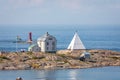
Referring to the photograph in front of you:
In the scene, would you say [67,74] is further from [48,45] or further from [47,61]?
[48,45]

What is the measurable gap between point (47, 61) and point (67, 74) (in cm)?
803

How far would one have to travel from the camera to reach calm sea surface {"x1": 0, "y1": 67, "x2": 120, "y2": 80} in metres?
95.2

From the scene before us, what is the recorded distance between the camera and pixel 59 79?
93688 mm

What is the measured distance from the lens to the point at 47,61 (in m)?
107

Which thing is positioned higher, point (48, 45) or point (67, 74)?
point (48, 45)

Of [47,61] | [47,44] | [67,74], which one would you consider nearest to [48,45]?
[47,44]

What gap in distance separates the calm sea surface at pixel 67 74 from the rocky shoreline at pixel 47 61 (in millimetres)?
2324

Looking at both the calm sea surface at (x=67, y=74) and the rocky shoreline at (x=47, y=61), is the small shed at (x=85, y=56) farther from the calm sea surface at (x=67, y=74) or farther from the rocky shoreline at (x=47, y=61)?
the calm sea surface at (x=67, y=74)

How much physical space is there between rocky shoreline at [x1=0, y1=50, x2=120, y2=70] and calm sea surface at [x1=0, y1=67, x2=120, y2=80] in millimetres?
2324

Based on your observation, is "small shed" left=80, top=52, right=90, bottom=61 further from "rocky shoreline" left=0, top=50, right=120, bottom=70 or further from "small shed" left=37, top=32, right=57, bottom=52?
"small shed" left=37, top=32, right=57, bottom=52

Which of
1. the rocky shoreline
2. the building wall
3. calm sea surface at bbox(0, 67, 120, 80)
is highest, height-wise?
the building wall

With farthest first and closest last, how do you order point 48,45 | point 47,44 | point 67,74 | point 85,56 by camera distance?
point 48,45
point 47,44
point 85,56
point 67,74

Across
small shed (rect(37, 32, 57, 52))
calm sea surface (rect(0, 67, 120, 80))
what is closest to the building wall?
small shed (rect(37, 32, 57, 52))

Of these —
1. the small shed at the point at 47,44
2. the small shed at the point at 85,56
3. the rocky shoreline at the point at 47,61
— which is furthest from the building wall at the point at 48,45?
the small shed at the point at 85,56
